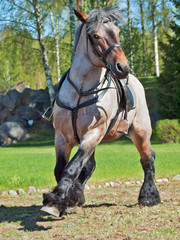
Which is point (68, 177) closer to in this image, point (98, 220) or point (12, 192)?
point (98, 220)

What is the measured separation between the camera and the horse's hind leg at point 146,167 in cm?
597

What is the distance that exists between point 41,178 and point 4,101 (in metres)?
22.5

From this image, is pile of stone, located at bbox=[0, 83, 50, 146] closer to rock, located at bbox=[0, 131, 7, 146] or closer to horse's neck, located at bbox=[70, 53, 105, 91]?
rock, located at bbox=[0, 131, 7, 146]

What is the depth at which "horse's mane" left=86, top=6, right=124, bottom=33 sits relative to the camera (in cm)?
438

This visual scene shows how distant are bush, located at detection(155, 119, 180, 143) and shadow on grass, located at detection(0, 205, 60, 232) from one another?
14198mm

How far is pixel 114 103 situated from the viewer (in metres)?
5.05

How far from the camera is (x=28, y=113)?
29.0 meters

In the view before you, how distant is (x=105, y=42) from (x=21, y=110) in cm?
2563

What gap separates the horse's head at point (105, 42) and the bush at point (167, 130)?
50.1ft

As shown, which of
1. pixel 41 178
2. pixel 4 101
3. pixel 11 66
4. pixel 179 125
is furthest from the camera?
pixel 11 66

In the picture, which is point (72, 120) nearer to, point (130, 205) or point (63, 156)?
point (63, 156)

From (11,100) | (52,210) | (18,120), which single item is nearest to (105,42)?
(52,210)

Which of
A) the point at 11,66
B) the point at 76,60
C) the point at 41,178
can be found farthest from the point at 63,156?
the point at 11,66

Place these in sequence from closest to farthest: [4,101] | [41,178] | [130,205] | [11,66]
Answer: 1. [130,205]
2. [41,178]
3. [4,101]
4. [11,66]
